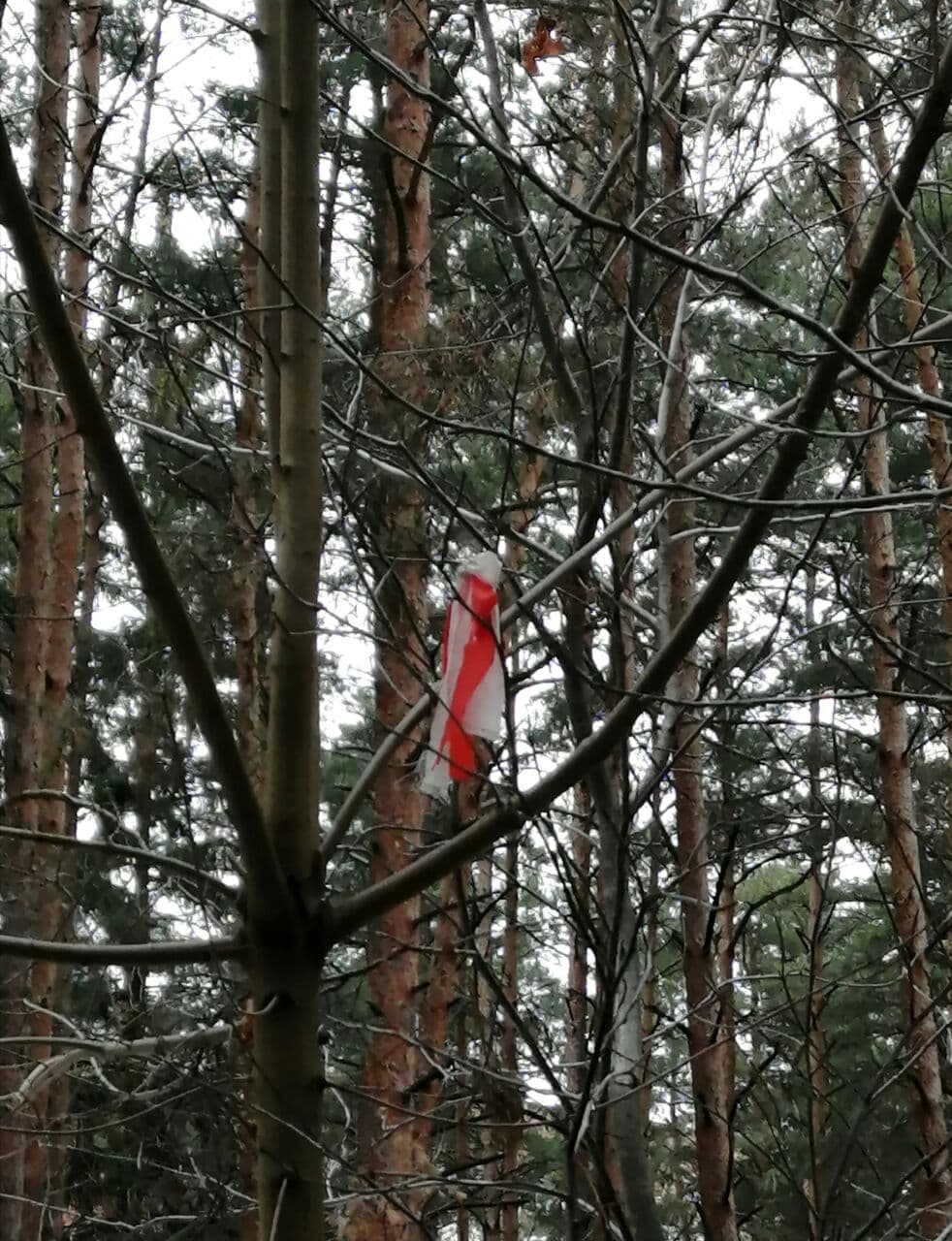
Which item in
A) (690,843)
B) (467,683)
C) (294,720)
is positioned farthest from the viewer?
(690,843)

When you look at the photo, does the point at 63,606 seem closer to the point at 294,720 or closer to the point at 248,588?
the point at 248,588

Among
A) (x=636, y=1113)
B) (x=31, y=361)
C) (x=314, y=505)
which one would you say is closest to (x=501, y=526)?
(x=314, y=505)

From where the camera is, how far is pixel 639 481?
2.28 metres

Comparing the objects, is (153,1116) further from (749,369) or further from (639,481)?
(749,369)

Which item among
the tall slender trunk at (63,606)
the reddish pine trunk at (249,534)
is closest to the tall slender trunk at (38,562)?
the tall slender trunk at (63,606)

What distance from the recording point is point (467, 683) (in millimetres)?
2492

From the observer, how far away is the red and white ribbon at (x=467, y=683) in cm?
246

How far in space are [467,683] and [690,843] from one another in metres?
3.36

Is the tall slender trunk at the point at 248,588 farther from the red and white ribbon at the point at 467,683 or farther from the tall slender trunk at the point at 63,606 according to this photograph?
the tall slender trunk at the point at 63,606

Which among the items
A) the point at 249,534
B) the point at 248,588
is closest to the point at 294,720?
the point at 249,534

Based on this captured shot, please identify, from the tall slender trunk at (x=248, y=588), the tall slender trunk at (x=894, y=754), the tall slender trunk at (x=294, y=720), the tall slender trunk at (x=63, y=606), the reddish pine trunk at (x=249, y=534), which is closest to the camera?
the tall slender trunk at (x=294, y=720)

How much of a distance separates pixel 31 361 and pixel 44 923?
3.42 metres

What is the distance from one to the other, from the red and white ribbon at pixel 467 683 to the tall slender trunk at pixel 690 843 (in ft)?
2.21

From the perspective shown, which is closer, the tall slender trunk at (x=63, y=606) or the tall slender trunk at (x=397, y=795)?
the tall slender trunk at (x=397, y=795)
